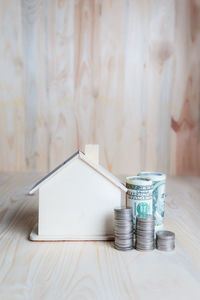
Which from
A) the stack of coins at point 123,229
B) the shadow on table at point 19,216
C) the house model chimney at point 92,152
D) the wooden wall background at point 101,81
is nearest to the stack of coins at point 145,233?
the stack of coins at point 123,229

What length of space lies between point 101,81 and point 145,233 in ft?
5.44

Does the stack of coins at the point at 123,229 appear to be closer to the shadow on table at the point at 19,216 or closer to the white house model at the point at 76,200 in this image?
the white house model at the point at 76,200

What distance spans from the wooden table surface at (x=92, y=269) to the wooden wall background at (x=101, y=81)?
125cm

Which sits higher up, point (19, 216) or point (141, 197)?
point (141, 197)

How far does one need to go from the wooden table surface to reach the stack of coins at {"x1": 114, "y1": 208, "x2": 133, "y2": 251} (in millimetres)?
26

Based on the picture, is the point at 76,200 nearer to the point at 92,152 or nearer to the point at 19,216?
the point at 92,152

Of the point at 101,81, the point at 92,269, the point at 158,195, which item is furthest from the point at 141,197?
the point at 101,81

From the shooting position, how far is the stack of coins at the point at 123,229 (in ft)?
3.78

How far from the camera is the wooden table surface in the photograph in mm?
888

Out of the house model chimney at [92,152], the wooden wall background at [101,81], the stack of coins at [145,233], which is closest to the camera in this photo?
the stack of coins at [145,233]

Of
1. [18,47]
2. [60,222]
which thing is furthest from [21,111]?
[60,222]

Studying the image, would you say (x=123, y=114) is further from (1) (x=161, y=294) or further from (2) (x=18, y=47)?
Answer: (1) (x=161, y=294)

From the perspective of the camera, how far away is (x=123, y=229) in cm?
115

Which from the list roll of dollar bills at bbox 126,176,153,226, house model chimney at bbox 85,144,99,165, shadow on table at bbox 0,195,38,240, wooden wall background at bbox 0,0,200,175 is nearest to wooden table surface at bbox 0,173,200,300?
shadow on table at bbox 0,195,38,240
